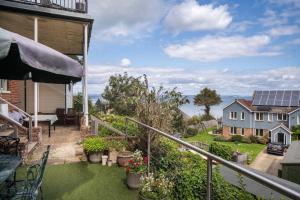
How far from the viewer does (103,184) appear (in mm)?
5453

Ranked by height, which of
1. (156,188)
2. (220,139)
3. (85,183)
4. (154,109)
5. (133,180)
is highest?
(154,109)

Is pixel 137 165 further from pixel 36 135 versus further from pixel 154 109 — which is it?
pixel 36 135

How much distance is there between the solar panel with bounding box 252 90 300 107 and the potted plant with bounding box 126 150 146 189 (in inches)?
1596

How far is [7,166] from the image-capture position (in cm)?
370

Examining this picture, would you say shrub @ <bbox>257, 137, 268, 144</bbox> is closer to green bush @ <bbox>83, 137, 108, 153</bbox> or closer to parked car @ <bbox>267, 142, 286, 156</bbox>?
parked car @ <bbox>267, 142, 286, 156</bbox>

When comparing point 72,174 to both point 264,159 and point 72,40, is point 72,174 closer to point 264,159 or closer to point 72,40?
point 72,40

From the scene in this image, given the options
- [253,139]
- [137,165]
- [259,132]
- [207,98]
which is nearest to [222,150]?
[137,165]

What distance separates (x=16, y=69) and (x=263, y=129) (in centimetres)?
4350

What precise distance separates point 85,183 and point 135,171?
3.64 feet

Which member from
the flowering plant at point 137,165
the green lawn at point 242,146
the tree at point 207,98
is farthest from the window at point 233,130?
the flowering plant at point 137,165

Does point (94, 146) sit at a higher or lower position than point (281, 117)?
higher

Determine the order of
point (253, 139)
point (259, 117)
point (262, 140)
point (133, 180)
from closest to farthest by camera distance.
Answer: point (133, 180) < point (262, 140) < point (253, 139) < point (259, 117)

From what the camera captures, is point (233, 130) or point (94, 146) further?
point (233, 130)

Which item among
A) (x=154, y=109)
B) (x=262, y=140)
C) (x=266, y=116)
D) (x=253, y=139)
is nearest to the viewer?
(x=154, y=109)
